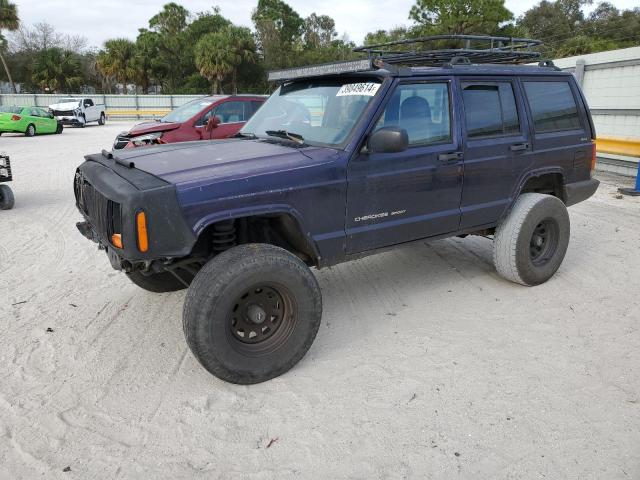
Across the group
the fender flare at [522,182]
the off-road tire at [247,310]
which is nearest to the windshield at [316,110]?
the off-road tire at [247,310]

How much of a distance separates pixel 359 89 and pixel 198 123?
6.74 m

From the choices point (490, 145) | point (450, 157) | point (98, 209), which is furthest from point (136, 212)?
point (490, 145)

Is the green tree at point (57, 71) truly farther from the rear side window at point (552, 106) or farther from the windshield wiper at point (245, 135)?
the rear side window at point (552, 106)

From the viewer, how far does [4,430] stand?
9.34ft

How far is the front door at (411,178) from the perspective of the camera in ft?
12.2

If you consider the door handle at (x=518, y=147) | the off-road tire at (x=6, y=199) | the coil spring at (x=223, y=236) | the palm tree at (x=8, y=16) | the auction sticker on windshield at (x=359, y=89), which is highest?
the palm tree at (x=8, y=16)

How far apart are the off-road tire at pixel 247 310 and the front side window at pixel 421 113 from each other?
1.32 meters

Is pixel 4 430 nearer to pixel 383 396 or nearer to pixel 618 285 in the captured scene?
pixel 383 396

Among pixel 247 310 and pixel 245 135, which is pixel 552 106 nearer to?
pixel 245 135

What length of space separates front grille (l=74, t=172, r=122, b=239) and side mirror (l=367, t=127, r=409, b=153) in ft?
5.69

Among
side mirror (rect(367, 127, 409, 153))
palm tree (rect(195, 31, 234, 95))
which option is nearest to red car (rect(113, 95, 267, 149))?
side mirror (rect(367, 127, 409, 153))

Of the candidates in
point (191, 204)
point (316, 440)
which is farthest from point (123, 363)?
point (316, 440)

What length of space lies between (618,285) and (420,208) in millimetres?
2348

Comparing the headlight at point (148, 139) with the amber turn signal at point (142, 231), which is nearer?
the amber turn signal at point (142, 231)
